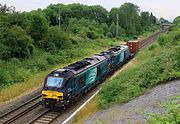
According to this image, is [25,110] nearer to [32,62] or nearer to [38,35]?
[32,62]

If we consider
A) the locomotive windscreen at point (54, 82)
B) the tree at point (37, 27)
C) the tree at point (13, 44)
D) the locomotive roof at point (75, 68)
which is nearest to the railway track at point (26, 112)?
the locomotive windscreen at point (54, 82)

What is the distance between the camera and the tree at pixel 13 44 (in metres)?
33.9

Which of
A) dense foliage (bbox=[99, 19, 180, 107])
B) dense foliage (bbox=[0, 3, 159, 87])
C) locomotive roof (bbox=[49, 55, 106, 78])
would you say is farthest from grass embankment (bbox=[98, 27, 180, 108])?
dense foliage (bbox=[0, 3, 159, 87])

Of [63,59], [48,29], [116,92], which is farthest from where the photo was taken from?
[48,29]

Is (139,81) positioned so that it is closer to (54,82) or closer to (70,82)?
(70,82)

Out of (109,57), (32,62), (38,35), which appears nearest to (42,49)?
(38,35)

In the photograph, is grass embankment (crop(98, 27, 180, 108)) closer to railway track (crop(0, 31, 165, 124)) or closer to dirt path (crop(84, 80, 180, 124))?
dirt path (crop(84, 80, 180, 124))

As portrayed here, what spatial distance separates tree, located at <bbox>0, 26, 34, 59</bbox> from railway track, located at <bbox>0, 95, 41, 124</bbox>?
34.3 feet

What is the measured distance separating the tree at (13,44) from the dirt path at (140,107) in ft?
61.3

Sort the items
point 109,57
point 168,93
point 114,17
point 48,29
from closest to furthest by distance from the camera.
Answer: point 168,93 < point 109,57 < point 48,29 < point 114,17

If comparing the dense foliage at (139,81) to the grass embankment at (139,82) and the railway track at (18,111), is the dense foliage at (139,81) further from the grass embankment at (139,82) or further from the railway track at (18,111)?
the railway track at (18,111)

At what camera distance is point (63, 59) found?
1640 inches

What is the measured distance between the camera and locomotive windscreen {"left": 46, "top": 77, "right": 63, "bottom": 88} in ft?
70.3

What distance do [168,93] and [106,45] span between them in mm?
48911
